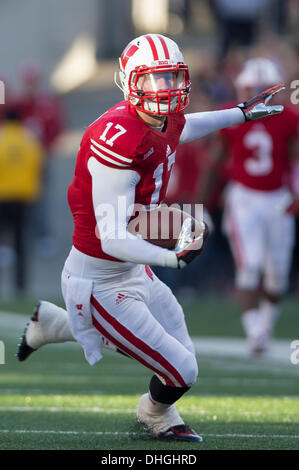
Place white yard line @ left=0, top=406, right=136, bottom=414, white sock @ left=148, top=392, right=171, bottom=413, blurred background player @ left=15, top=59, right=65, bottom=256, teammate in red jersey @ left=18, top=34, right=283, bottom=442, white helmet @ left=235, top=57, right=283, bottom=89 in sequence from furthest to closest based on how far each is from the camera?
1. blurred background player @ left=15, top=59, right=65, bottom=256
2. white helmet @ left=235, top=57, right=283, bottom=89
3. white yard line @ left=0, top=406, right=136, bottom=414
4. white sock @ left=148, top=392, right=171, bottom=413
5. teammate in red jersey @ left=18, top=34, right=283, bottom=442

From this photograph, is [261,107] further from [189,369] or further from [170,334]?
[189,369]

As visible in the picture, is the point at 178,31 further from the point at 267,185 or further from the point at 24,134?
the point at 267,185

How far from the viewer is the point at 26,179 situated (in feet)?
42.4

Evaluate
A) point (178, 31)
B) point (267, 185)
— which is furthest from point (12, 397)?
point (178, 31)

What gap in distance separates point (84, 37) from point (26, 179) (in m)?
6.26

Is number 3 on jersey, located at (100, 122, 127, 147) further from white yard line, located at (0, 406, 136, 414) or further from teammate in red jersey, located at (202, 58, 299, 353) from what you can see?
teammate in red jersey, located at (202, 58, 299, 353)

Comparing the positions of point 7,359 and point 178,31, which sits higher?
point 178,31

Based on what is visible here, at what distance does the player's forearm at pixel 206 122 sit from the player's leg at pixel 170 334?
639 millimetres

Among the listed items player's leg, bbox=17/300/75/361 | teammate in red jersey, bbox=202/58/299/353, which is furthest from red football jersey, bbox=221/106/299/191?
player's leg, bbox=17/300/75/361

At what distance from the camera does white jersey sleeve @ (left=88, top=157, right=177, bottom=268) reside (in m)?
4.64

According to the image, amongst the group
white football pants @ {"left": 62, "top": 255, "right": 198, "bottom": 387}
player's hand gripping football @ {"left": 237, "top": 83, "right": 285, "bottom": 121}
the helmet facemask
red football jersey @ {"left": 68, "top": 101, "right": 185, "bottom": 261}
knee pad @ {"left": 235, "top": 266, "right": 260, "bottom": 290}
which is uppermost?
the helmet facemask

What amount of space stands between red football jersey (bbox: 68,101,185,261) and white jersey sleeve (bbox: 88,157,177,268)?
5 cm

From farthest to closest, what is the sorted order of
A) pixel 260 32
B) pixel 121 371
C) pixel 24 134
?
pixel 260 32
pixel 24 134
pixel 121 371

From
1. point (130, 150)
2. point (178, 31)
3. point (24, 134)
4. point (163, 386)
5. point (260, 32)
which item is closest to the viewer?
point (130, 150)
